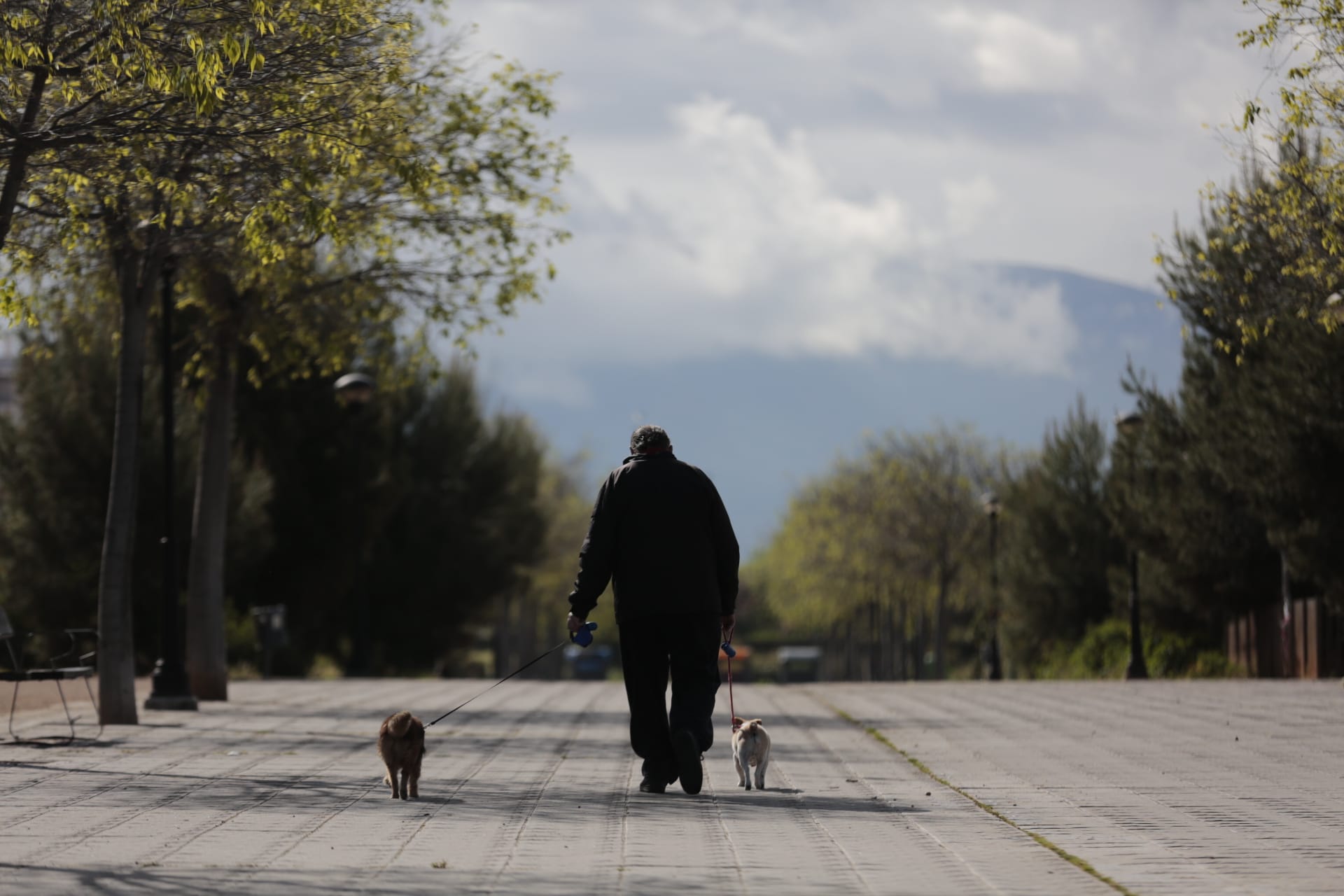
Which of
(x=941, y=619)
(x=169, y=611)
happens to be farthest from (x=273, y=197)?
(x=941, y=619)

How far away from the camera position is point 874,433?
214ft

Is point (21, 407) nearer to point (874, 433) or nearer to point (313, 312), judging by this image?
point (313, 312)

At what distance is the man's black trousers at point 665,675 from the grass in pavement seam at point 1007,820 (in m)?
1.59

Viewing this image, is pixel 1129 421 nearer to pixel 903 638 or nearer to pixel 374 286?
pixel 374 286

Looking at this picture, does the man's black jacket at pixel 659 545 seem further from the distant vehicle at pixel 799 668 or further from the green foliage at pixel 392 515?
the distant vehicle at pixel 799 668

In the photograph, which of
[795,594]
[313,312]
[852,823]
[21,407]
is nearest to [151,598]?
[21,407]

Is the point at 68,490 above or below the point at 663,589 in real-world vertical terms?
above

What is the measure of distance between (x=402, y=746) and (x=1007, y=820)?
320 centimetres

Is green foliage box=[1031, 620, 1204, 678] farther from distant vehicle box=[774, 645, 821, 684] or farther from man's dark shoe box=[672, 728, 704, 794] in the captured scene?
distant vehicle box=[774, 645, 821, 684]

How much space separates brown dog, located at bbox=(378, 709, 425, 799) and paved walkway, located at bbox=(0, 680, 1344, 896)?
17cm

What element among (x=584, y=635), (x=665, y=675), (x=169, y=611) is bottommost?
(x=665, y=675)

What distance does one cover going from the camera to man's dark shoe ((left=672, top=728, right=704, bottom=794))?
9070 mm

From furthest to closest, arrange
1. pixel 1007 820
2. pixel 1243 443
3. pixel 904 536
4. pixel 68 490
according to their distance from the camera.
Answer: pixel 904 536 < pixel 68 490 < pixel 1243 443 < pixel 1007 820

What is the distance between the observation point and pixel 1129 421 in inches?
1118
